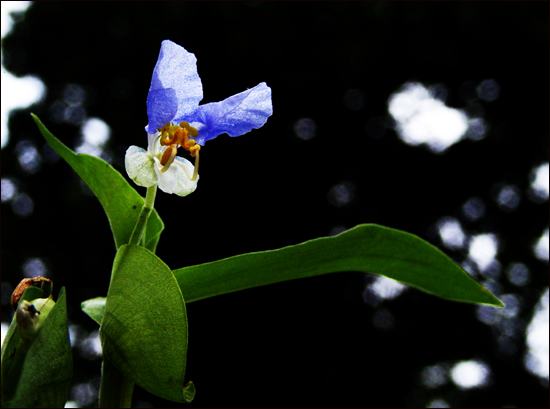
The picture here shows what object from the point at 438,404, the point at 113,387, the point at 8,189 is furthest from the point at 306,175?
the point at 113,387

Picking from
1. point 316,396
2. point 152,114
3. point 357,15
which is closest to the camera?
point 152,114

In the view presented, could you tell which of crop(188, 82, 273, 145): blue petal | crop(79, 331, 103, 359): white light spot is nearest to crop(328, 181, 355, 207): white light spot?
crop(79, 331, 103, 359): white light spot

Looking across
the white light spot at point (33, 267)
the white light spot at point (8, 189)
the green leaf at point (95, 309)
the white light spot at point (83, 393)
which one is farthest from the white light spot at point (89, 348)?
the green leaf at point (95, 309)

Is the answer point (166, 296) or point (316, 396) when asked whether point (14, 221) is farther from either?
point (166, 296)

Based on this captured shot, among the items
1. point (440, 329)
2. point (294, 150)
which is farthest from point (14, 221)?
point (440, 329)

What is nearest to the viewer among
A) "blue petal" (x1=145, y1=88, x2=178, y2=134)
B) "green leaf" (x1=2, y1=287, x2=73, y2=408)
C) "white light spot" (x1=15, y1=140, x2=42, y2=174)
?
"green leaf" (x1=2, y1=287, x2=73, y2=408)

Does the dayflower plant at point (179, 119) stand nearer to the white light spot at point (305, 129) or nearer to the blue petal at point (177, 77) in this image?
the blue petal at point (177, 77)

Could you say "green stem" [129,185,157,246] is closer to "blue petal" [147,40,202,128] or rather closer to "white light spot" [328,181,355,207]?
"blue petal" [147,40,202,128]
